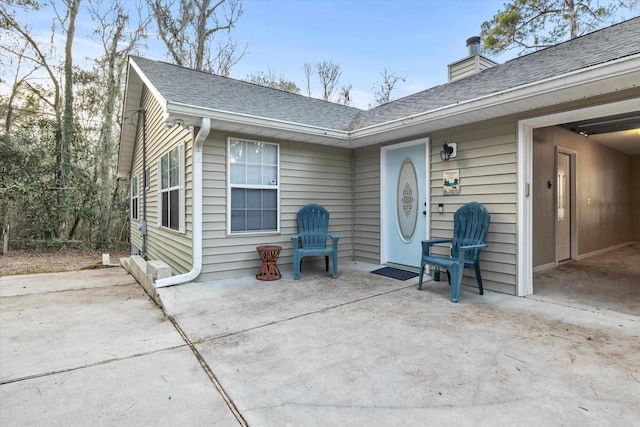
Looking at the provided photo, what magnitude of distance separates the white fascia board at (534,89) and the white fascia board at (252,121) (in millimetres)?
848

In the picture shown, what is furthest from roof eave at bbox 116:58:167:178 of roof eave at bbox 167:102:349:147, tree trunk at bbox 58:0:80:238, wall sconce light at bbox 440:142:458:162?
wall sconce light at bbox 440:142:458:162

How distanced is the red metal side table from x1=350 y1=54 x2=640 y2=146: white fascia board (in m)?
2.30

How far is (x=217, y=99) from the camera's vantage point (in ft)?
15.3

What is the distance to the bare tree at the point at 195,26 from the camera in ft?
36.6

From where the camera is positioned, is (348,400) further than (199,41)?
No

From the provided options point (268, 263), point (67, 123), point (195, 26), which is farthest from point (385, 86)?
point (268, 263)

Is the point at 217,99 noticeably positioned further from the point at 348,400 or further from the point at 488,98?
the point at 348,400

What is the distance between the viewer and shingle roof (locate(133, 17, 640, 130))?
342 cm

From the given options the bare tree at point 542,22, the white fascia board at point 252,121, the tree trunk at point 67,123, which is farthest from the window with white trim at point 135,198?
the bare tree at point 542,22

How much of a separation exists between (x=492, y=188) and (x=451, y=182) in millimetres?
527

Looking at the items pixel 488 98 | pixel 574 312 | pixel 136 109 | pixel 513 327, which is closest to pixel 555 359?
pixel 513 327

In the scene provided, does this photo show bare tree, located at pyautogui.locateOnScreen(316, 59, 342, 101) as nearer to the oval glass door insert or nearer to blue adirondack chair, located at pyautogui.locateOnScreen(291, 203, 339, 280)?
the oval glass door insert

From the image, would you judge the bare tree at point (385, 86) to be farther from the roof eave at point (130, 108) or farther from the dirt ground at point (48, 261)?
the dirt ground at point (48, 261)

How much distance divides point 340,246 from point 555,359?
3728 mm
